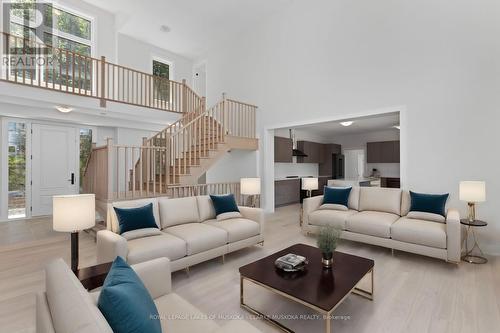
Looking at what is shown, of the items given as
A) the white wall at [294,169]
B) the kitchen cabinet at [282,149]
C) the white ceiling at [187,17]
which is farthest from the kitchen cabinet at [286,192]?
the white ceiling at [187,17]

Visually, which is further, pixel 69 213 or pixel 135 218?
pixel 135 218

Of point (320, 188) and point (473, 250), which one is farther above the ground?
point (320, 188)

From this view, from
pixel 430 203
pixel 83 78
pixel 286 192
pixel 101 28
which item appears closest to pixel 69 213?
pixel 430 203

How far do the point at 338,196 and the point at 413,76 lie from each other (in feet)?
8.11

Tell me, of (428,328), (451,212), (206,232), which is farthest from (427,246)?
(206,232)

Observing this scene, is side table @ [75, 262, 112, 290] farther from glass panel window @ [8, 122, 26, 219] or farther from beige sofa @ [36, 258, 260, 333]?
glass panel window @ [8, 122, 26, 219]

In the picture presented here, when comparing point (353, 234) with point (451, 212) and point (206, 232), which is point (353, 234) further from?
point (206, 232)

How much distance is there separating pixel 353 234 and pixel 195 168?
11.0 feet

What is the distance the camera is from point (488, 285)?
2.66m

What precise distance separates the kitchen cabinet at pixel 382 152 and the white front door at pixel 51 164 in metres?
9.39

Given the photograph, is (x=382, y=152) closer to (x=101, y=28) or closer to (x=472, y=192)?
(x=472, y=192)

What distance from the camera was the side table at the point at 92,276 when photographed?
176cm

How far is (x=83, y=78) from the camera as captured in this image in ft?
21.0

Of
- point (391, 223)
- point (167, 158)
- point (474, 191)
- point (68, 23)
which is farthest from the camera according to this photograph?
point (68, 23)
